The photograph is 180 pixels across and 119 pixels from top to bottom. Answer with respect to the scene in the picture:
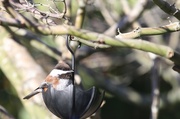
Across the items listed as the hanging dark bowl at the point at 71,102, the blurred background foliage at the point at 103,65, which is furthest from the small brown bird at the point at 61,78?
the blurred background foliage at the point at 103,65

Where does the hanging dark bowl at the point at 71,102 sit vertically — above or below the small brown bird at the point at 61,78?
below

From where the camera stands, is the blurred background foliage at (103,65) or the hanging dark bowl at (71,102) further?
A: the blurred background foliage at (103,65)

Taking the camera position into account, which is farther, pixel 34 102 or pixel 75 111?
pixel 34 102

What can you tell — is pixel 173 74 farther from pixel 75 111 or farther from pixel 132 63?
pixel 75 111

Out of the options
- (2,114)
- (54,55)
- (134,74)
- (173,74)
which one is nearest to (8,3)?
(2,114)

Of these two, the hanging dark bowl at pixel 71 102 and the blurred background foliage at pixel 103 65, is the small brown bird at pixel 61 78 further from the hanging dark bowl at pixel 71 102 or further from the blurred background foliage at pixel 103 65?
the blurred background foliage at pixel 103 65

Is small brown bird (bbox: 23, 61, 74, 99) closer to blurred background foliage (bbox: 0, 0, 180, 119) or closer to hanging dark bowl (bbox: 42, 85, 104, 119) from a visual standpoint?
hanging dark bowl (bbox: 42, 85, 104, 119)
